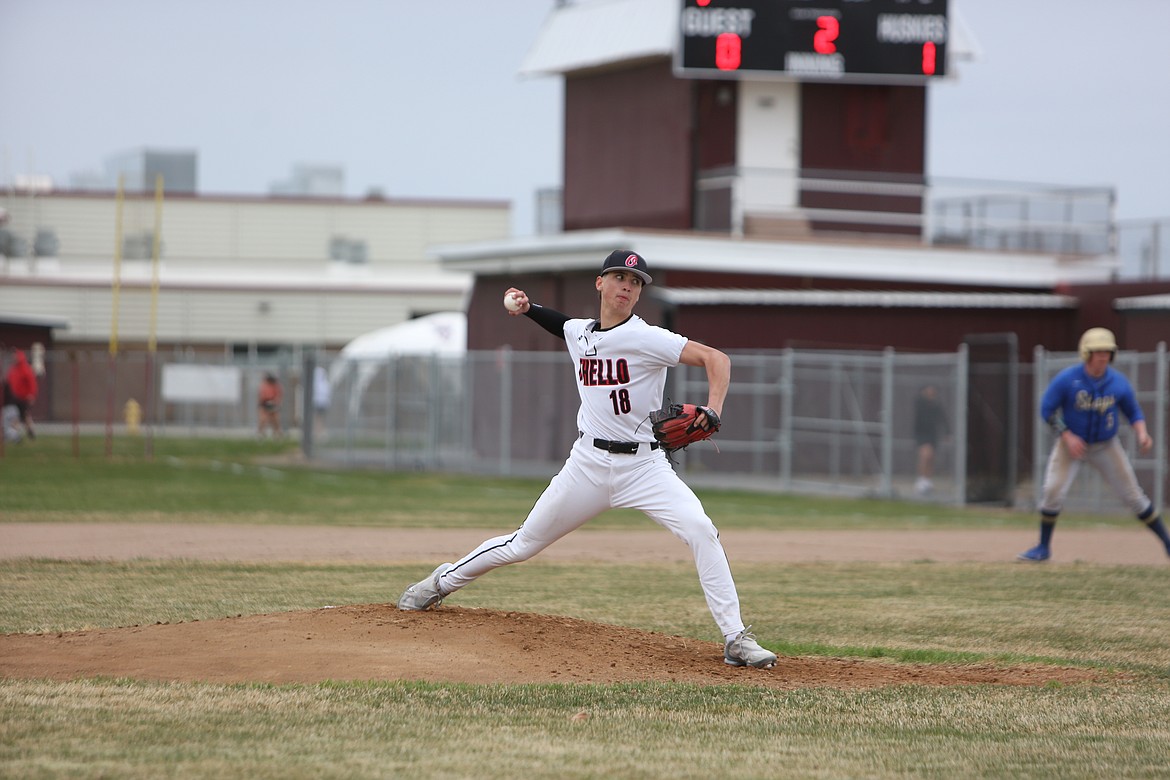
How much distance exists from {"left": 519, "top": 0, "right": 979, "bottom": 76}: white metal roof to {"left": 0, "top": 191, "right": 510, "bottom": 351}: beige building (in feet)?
61.9

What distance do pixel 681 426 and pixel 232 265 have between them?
5240cm

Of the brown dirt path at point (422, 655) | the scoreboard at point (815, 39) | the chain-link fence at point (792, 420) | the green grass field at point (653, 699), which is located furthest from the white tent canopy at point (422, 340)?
the brown dirt path at point (422, 655)

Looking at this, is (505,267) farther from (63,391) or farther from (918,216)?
(63,391)

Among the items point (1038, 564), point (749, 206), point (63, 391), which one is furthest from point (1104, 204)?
point (63, 391)

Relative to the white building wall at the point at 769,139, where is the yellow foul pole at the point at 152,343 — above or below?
below

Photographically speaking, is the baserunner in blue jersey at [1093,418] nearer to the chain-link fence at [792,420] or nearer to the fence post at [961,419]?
the chain-link fence at [792,420]

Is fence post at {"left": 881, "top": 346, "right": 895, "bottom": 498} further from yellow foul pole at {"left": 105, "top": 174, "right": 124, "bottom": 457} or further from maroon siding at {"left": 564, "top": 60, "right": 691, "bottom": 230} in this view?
yellow foul pole at {"left": 105, "top": 174, "right": 124, "bottom": 457}

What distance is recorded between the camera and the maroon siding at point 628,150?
33250 millimetres

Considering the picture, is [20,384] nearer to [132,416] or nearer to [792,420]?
[132,416]

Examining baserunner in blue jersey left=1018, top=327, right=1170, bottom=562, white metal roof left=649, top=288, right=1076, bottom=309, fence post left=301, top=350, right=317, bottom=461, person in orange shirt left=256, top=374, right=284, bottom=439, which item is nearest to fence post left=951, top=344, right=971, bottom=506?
white metal roof left=649, top=288, right=1076, bottom=309

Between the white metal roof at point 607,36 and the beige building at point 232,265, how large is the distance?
61.9ft

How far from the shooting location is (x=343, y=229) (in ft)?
197

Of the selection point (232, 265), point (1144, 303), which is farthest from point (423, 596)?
point (232, 265)

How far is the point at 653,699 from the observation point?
7406 mm
